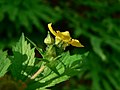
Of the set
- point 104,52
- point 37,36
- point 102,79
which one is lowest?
point 102,79

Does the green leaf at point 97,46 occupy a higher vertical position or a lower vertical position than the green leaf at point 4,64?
lower

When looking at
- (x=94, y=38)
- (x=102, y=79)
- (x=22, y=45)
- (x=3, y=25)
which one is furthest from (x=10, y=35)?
(x=22, y=45)

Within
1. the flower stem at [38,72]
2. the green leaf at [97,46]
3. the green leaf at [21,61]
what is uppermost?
the green leaf at [21,61]

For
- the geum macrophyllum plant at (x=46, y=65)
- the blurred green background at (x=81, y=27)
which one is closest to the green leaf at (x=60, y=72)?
the geum macrophyllum plant at (x=46, y=65)

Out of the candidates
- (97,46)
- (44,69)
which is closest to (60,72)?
(44,69)

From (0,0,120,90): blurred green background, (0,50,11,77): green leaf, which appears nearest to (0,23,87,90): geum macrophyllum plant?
(0,50,11,77): green leaf

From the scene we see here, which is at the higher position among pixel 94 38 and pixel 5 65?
pixel 5 65

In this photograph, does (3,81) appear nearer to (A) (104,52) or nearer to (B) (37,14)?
(B) (37,14)

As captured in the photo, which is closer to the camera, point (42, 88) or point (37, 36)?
point (42, 88)

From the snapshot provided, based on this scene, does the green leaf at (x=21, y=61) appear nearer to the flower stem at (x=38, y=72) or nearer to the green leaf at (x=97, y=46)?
the flower stem at (x=38, y=72)
